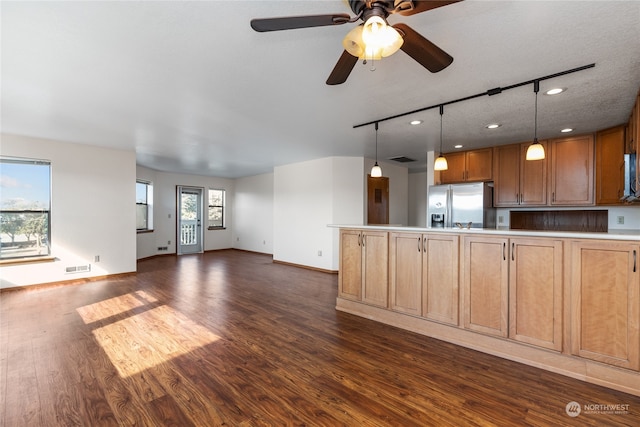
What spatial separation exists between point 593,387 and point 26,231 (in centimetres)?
751

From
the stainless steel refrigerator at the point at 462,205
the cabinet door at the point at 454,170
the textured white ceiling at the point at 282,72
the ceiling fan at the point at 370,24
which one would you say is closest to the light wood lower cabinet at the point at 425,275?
the textured white ceiling at the point at 282,72

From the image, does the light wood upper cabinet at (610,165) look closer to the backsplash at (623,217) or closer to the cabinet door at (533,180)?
the backsplash at (623,217)

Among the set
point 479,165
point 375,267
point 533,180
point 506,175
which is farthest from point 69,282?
point 533,180

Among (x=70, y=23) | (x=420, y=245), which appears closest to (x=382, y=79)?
(x=420, y=245)

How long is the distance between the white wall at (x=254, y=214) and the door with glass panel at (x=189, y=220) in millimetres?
1198

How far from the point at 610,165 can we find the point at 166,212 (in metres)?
9.74

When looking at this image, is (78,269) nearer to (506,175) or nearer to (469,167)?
(469,167)

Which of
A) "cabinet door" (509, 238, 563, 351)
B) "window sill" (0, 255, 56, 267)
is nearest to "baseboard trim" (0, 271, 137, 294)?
"window sill" (0, 255, 56, 267)

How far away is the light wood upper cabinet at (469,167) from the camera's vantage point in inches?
209

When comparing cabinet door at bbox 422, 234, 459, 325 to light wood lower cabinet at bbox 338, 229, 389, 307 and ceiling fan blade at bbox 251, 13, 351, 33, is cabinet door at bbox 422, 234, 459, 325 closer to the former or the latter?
light wood lower cabinet at bbox 338, 229, 389, 307

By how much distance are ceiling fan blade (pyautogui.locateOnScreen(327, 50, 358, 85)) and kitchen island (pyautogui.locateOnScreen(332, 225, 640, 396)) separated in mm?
1834

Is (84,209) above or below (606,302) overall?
above

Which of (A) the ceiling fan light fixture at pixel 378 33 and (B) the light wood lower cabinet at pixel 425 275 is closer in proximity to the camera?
(A) the ceiling fan light fixture at pixel 378 33

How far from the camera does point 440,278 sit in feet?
9.82
